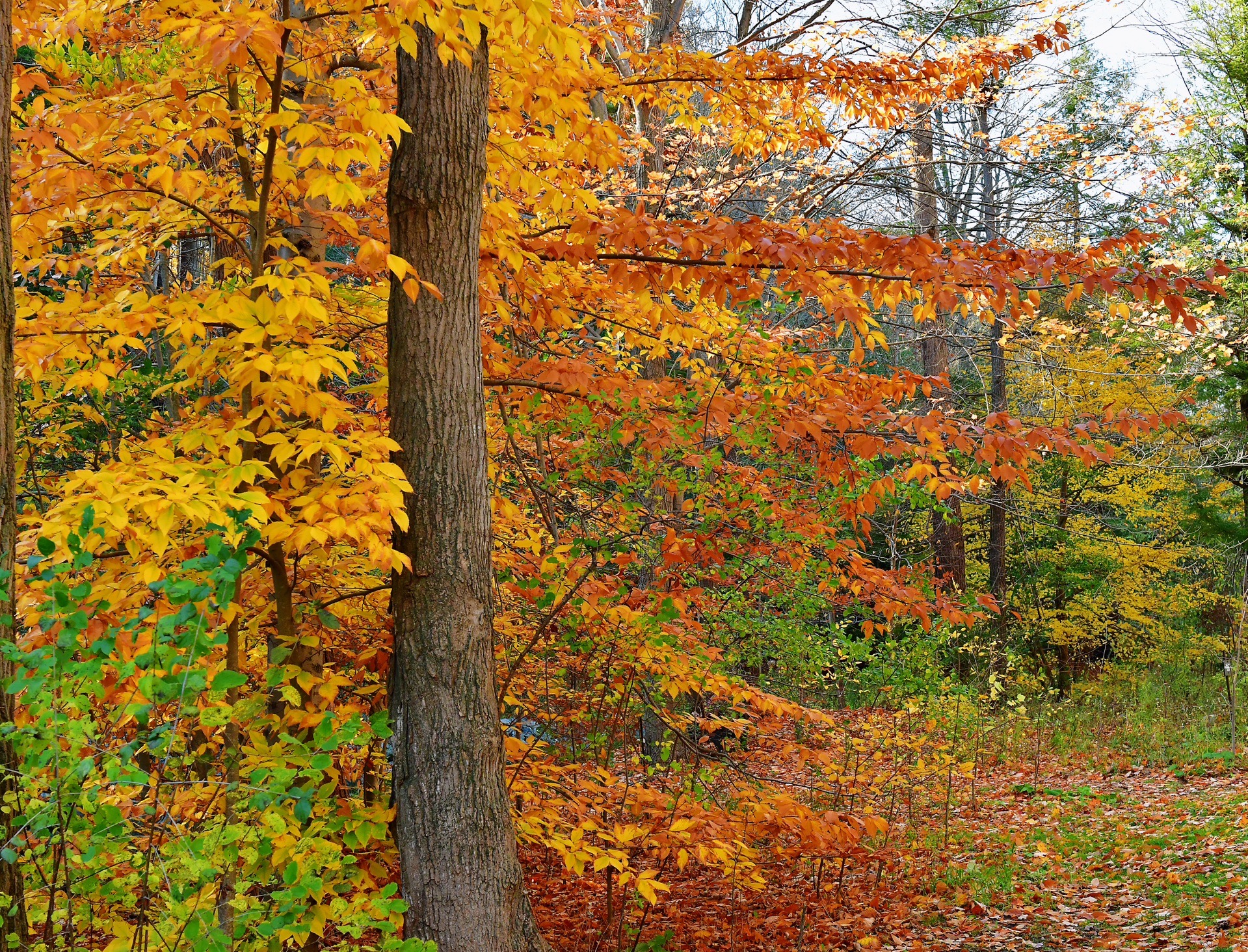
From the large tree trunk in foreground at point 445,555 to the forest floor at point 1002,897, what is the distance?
1394mm

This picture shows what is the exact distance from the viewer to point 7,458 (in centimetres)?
255

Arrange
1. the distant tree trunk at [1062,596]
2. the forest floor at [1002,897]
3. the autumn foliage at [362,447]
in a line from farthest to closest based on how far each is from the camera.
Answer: the distant tree trunk at [1062,596] < the forest floor at [1002,897] < the autumn foliage at [362,447]

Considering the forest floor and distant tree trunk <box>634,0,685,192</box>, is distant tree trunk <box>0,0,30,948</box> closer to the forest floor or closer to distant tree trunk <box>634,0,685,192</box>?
the forest floor

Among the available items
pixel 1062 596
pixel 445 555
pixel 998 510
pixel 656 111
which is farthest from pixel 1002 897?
pixel 1062 596

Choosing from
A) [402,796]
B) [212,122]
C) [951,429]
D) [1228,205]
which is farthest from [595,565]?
[1228,205]

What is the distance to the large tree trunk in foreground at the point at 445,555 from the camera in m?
3.42

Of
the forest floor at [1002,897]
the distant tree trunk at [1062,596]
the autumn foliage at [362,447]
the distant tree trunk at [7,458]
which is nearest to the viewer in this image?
the distant tree trunk at [7,458]

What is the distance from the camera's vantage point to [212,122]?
4.96m

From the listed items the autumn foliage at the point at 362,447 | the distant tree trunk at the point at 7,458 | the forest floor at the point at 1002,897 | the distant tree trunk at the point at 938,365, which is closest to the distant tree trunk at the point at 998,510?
the distant tree trunk at the point at 938,365

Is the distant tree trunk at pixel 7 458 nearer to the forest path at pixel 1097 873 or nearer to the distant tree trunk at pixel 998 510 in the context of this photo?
the forest path at pixel 1097 873

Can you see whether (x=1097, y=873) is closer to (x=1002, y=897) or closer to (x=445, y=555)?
(x=1002, y=897)

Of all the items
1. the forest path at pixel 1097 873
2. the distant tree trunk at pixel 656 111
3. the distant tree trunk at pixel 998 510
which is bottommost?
the forest path at pixel 1097 873

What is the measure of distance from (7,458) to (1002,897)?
6579mm

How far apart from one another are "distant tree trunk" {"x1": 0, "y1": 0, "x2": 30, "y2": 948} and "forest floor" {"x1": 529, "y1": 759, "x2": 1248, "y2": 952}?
281 cm
